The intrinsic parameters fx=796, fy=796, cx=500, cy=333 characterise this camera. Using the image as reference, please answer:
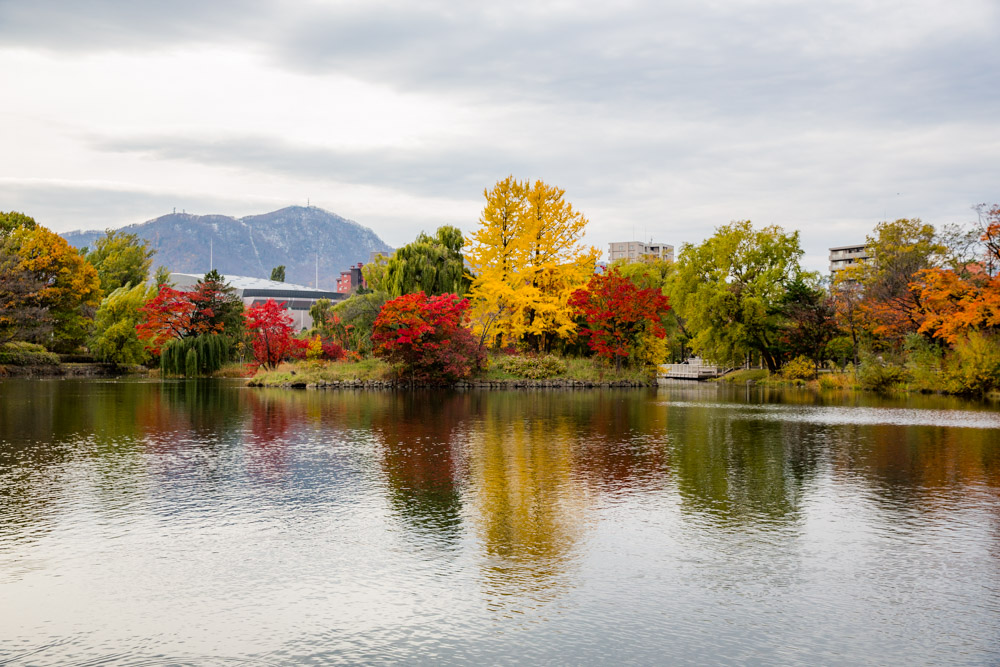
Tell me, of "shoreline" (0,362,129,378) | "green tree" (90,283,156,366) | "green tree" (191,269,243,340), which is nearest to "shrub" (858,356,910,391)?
"green tree" (191,269,243,340)

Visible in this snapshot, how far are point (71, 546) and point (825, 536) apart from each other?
28.6 feet

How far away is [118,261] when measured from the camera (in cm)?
7388

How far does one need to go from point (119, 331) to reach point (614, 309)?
112ft

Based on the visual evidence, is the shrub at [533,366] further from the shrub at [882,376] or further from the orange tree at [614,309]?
the shrub at [882,376]

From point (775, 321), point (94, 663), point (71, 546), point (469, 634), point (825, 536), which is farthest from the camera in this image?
point (775, 321)

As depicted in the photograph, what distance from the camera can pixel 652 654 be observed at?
610 cm

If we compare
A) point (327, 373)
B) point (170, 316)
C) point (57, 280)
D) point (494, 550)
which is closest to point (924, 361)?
point (327, 373)

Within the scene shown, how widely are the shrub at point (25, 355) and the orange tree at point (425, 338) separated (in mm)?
24374

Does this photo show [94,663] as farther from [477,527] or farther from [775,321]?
[775,321]

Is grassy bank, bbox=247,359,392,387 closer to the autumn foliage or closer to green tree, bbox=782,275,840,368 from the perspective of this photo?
the autumn foliage

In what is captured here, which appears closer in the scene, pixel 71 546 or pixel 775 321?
pixel 71 546

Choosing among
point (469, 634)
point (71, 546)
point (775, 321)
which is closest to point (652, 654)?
point (469, 634)

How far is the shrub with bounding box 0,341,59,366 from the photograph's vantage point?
48812 mm

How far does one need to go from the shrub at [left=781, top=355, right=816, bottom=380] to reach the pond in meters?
31.7
